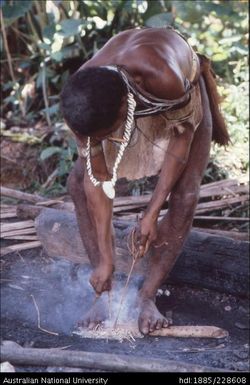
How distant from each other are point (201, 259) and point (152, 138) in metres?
0.95

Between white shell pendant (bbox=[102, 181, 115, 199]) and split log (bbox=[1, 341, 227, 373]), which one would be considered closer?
split log (bbox=[1, 341, 227, 373])

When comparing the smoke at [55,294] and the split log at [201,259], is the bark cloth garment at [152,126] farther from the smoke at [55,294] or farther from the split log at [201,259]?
the smoke at [55,294]

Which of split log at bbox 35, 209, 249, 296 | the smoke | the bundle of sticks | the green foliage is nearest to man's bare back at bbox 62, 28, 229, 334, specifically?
the smoke

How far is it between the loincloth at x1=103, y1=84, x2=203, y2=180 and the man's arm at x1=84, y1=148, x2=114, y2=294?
192 mm

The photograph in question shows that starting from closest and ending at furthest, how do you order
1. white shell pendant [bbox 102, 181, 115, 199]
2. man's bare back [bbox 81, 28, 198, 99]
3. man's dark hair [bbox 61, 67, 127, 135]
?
man's dark hair [bbox 61, 67, 127, 135] < man's bare back [bbox 81, 28, 198, 99] < white shell pendant [bbox 102, 181, 115, 199]

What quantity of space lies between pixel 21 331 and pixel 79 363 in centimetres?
101

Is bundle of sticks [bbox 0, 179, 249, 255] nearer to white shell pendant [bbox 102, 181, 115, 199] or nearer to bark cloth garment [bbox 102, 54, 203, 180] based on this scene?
bark cloth garment [bbox 102, 54, 203, 180]

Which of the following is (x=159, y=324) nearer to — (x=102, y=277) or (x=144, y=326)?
(x=144, y=326)

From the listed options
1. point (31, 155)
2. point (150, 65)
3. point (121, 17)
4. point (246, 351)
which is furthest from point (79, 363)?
point (121, 17)

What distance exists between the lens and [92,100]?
2.59 metres

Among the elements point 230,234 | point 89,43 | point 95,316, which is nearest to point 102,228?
point 95,316

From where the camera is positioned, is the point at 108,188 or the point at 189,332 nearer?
the point at 108,188

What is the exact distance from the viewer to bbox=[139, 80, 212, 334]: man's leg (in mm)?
3531

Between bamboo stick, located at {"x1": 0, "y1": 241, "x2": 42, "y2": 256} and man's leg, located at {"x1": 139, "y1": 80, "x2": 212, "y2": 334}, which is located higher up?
man's leg, located at {"x1": 139, "y1": 80, "x2": 212, "y2": 334}
